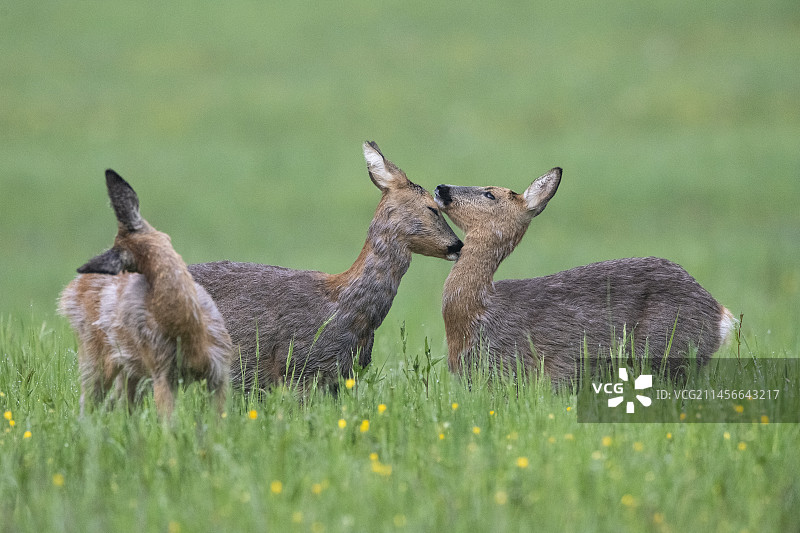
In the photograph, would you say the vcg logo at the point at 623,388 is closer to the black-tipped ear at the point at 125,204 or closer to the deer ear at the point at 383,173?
the deer ear at the point at 383,173

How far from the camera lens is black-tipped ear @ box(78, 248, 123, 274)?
5172 mm

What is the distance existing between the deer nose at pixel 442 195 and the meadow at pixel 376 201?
1046 millimetres

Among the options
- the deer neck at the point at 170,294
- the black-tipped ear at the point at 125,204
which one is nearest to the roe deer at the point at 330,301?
the deer neck at the point at 170,294

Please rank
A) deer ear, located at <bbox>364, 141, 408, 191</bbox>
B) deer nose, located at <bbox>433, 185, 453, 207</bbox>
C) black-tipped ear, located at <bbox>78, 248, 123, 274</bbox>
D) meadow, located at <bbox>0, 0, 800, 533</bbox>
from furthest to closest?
deer nose, located at <bbox>433, 185, 453, 207</bbox> < deer ear, located at <bbox>364, 141, 408, 191</bbox> < black-tipped ear, located at <bbox>78, 248, 123, 274</bbox> < meadow, located at <bbox>0, 0, 800, 533</bbox>

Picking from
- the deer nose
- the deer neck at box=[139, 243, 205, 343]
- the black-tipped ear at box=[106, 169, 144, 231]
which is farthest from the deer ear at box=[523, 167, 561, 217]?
the black-tipped ear at box=[106, 169, 144, 231]

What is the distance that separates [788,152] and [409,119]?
902 centimetres

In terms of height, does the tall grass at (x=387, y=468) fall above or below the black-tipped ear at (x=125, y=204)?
below

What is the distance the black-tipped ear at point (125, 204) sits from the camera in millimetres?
5324

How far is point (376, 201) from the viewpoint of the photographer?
70.7 ft

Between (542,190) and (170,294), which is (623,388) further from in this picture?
(170,294)
